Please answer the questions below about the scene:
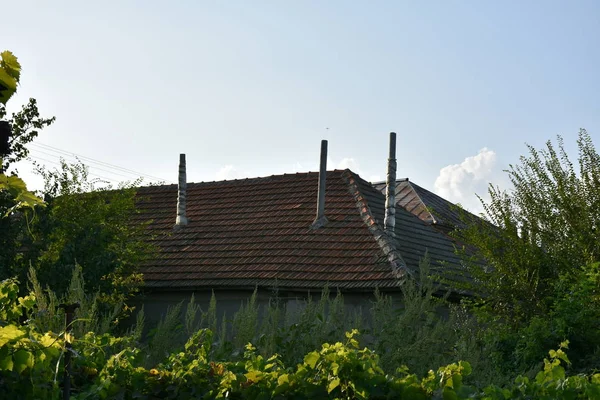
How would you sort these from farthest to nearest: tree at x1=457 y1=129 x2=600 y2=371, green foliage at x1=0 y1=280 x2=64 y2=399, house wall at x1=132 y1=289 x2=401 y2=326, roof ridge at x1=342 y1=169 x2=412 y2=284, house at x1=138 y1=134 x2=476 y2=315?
house at x1=138 y1=134 x2=476 y2=315 → house wall at x1=132 y1=289 x2=401 y2=326 → roof ridge at x1=342 y1=169 x2=412 y2=284 → tree at x1=457 y1=129 x2=600 y2=371 → green foliage at x1=0 y1=280 x2=64 y2=399

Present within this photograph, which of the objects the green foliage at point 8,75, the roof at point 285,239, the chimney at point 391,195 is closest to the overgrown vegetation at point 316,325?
the green foliage at point 8,75

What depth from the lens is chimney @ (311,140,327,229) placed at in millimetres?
18062

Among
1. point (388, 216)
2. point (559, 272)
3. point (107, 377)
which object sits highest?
point (388, 216)

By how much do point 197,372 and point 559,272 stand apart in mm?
7840

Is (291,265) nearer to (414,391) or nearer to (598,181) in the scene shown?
(598,181)

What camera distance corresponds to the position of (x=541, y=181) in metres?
12.8

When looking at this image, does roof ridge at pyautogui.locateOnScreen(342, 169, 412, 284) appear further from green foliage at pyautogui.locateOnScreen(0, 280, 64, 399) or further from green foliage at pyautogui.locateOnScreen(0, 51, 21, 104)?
green foliage at pyautogui.locateOnScreen(0, 51, 21, 104)

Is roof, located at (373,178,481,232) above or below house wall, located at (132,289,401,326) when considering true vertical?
above

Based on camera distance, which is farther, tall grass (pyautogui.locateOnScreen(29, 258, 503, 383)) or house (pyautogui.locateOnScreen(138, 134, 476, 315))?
house (pyautogui.locateOnScreen(138, 134, 476, 315))

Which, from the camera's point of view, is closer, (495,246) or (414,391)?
(414,391)

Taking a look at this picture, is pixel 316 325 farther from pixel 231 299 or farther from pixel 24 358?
pixel 231 299

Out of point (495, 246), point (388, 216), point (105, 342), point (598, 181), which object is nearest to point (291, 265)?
point (388, 216)

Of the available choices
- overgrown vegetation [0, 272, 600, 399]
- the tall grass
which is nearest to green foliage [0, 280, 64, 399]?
overgrown vegetation [0, 272, 600, 399]

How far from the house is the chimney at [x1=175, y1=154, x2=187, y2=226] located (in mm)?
25
